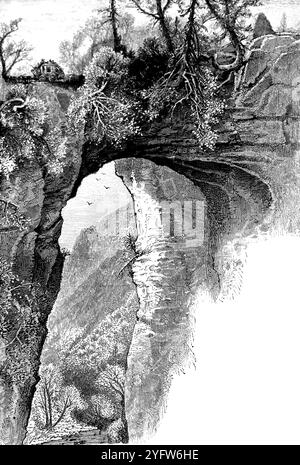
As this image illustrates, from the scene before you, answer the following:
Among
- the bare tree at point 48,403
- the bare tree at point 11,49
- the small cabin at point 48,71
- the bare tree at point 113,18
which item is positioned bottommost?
the bare tree at point 48,403

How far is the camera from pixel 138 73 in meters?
3.29

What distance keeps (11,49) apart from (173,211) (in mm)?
1049

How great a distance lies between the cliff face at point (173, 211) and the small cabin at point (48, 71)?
307mm

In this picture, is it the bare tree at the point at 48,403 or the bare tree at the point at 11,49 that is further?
the bare tree at the point at 48,403

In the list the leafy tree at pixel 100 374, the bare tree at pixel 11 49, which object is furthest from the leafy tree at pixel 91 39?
the leafy tree at pixel 100 374

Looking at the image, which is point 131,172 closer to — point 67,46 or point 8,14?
point 67,46

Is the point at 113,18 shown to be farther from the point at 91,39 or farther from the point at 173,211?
the point at 173,211

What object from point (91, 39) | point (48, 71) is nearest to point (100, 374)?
point (48, 71)

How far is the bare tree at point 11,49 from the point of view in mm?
3232

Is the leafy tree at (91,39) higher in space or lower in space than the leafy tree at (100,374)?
higher

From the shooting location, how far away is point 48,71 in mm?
3254

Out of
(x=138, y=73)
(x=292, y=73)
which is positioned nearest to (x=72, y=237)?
(x=138, y=73)

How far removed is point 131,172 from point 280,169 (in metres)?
0.71

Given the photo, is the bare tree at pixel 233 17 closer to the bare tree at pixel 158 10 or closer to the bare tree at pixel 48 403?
the bare tree at pixel 158 10
